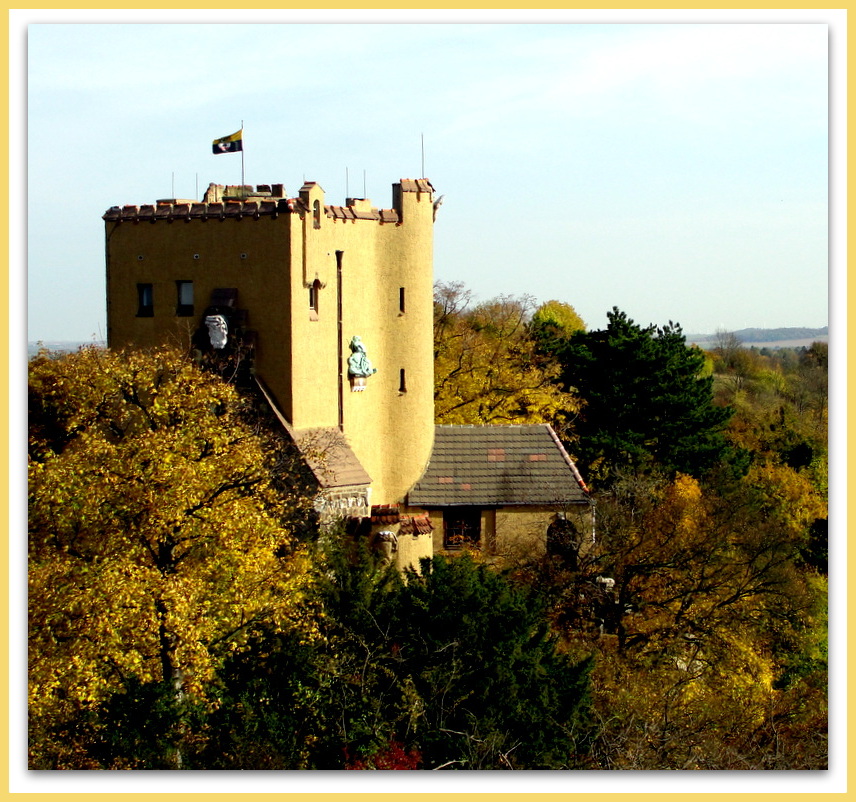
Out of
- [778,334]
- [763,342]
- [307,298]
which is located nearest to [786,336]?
[778,334]

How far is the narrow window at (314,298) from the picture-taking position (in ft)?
99.9

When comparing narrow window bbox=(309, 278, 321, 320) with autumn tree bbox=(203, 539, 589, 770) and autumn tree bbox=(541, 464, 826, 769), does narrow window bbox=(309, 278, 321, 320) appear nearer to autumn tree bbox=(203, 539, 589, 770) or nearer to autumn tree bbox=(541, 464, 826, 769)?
autumn tree bbox=(541, 464, 826, 769)

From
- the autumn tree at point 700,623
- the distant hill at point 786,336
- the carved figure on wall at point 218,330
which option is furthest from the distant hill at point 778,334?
the carved figure on wall at point 218,330

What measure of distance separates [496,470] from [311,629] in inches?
437

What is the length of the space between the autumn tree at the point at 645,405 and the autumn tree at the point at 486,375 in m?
0.95

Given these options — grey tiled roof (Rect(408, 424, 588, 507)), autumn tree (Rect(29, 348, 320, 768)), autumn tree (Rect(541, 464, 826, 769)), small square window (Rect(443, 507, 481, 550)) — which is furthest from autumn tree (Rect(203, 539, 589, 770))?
grey tiled roof (Rect(408, 424, 588, 507))

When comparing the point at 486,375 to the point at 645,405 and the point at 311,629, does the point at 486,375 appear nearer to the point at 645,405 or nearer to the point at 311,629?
the point at 645,405

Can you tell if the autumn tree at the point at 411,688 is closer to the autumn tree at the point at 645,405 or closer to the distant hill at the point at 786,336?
the distant hill at the point at 786,336

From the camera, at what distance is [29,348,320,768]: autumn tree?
21.5 metres

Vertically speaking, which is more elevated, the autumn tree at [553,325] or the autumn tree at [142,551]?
the autumn tree at [553,325]

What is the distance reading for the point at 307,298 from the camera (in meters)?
30.3

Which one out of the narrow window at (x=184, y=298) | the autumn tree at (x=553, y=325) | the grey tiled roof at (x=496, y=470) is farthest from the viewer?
the autumn tree at (x=553, y=325)
